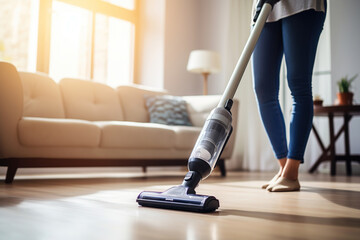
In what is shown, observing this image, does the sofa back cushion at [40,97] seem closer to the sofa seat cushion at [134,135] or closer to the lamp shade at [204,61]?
the sofa seat cushion at [134,135]

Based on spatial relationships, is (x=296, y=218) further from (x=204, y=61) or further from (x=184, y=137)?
(x=204, y=61)

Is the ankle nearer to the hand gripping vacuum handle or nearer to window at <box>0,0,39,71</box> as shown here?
the hand gripping vacuum handle

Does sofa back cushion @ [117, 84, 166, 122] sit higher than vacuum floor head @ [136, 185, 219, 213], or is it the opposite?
sofa back cushion @ [117, 84, 166, 122]

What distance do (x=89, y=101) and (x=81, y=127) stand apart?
800 millimetres

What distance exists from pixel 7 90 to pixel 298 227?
1.72 meters

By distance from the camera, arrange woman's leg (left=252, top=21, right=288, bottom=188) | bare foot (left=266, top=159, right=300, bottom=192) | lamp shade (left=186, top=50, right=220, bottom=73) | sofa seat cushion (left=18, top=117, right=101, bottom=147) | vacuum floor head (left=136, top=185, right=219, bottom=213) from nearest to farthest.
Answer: vacuum floor head (left=136, top=185, right=219, bottom=213), bare foot (left=266, top=159, right=300, bottom=192), woman's leg (left=252, top=21, right=288, bottom=188), sofa seat cushion (left=18, top=117, right=101, bottom=147), lamp shade (left=186, top=50, right=220, bottom=73)

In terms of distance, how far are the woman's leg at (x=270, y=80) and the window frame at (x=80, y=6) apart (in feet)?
8.15

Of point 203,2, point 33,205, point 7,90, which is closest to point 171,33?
point 203,2

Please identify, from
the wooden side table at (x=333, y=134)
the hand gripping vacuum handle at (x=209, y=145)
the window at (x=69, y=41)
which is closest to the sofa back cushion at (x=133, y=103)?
the window at (x=69, y=41)

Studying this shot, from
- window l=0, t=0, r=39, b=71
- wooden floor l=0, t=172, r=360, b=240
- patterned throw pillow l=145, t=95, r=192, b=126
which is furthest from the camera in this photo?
window l=0, t=0, r=39, b=71

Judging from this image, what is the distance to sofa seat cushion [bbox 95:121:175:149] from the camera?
7.92 feet

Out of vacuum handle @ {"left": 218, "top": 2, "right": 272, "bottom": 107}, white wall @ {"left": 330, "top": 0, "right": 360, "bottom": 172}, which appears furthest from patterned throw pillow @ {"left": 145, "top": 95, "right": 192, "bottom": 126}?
vacuum handle @ {"left": 218, "top": 2, "right": 272, "bottom": 107}

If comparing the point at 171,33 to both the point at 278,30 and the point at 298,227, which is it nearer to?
the point at 278,30

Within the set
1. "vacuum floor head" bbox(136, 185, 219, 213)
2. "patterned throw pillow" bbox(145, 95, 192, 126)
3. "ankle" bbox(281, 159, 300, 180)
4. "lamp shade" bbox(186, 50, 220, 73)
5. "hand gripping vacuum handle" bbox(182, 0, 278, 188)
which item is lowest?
"vacuum floor head" bbox(136, 185, 219, 213)
